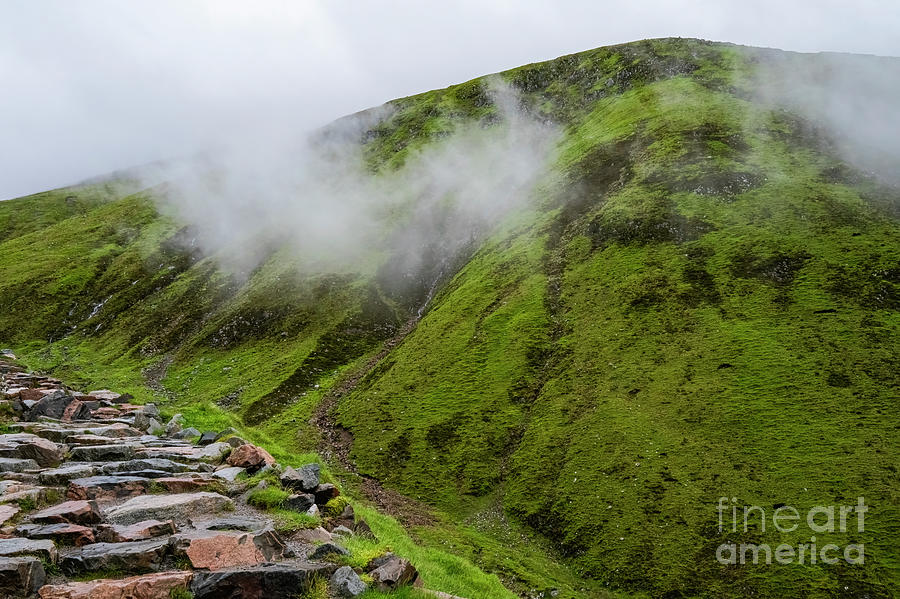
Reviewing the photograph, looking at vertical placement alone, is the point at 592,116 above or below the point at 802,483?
above

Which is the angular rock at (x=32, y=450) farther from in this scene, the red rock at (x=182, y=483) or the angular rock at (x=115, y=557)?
the angular rock at (x=115, y=557)

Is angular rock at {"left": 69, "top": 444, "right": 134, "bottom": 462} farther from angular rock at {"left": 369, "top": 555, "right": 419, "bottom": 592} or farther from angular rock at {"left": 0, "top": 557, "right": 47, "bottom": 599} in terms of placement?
angular rock at {"left": 369, "top": 555, "right": 419, "bottom": 592}

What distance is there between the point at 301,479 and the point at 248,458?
3.56 meters

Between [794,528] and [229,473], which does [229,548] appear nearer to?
[229,473]

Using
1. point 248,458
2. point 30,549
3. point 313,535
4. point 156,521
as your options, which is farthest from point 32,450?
point 313,535

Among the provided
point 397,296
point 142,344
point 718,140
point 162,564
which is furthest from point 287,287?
point 162,564

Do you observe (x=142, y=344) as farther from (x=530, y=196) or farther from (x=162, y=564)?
(x=162, y=564)

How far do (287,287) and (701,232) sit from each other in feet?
340

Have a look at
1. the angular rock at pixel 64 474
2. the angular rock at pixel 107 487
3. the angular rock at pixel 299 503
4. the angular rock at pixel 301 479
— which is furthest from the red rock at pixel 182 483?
the angular rock at pixel 299 503

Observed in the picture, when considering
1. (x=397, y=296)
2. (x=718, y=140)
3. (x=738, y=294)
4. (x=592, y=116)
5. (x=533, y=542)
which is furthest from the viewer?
(x=592, y=116)

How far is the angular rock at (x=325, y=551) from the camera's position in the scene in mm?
14078

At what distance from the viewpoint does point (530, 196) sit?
473ft

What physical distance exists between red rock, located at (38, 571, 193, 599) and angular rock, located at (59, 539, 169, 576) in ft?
2.41

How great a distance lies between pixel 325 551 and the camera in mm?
14258
